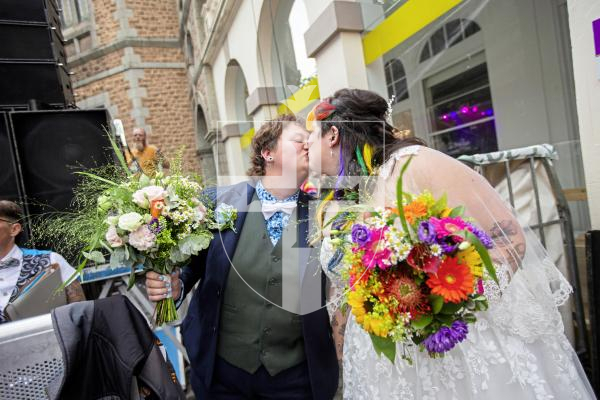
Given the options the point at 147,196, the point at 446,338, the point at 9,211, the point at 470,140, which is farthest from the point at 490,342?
the point at 470,140

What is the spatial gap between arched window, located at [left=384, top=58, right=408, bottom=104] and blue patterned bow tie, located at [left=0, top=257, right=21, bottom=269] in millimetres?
3357

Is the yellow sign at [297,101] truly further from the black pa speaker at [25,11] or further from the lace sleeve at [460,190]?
the black pa speaker at [25,11]

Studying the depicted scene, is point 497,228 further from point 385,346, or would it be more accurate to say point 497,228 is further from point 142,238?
point 142,238

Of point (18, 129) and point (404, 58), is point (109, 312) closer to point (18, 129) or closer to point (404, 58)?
point (18, 129)

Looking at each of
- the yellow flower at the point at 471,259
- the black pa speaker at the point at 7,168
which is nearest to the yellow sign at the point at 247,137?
the yellow flower at the point at 471,259

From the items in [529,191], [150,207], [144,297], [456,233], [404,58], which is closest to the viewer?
[456,233]

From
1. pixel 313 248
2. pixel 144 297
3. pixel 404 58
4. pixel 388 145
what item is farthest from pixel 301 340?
pixel 404 58

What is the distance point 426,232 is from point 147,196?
99cm

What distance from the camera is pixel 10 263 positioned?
91.7 inches

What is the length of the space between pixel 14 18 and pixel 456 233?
4238 mm

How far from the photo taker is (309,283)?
1.39 m

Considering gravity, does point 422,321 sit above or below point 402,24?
below

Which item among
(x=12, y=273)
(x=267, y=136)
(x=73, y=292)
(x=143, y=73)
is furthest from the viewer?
(x=143, y=73)

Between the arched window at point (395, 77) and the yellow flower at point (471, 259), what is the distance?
2.97 metres
